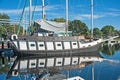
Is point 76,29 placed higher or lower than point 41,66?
higher

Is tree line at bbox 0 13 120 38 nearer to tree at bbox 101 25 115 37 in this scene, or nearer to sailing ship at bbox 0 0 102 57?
tree at bbox 101 25 115 37

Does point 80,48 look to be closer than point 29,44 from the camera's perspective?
No

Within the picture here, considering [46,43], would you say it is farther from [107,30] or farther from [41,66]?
[107,30]

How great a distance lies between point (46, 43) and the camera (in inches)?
2414

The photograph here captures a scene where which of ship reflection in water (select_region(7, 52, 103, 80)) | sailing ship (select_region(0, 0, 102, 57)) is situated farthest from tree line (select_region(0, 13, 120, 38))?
ship reflection in water (select_region(7, 52, 103, 80))

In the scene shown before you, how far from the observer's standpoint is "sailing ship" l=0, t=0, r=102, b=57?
58531 mm

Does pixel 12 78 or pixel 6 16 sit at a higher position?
pixel 6 16

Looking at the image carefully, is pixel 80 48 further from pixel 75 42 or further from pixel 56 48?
pixel 56 48

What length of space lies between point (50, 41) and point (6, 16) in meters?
A: 76.1

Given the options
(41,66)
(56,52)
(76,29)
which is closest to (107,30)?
(76,29)

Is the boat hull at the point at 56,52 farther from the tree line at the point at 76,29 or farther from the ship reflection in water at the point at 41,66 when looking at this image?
the tree line at the point at 76,29

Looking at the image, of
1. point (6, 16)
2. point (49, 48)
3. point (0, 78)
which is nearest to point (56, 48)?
point (49, 48)

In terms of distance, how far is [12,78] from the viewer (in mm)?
28562

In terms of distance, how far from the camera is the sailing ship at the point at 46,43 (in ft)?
192
